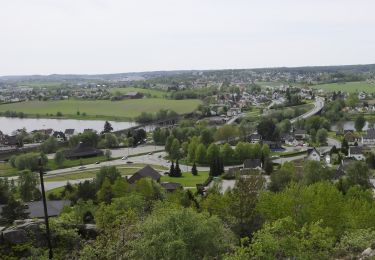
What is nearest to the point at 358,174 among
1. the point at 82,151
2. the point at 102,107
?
the point at 82,151

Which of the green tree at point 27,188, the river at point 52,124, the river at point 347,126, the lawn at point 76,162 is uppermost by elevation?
the green tree at point 27,188

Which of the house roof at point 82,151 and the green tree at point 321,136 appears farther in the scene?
the green tree at point 321,136

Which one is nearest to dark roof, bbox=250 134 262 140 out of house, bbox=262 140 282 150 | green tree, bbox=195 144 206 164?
house, bbox=262 140 282 150

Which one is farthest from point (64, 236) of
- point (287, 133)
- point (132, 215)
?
point (287, 133)

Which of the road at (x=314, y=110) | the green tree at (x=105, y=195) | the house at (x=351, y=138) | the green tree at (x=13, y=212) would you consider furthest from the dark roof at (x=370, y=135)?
the green tree at (x=13, y=212)

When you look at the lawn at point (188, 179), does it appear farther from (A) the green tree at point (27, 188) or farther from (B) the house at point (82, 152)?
(B) the house at point (82, 152)

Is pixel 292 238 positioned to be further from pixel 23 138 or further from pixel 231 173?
pixel 23 138
